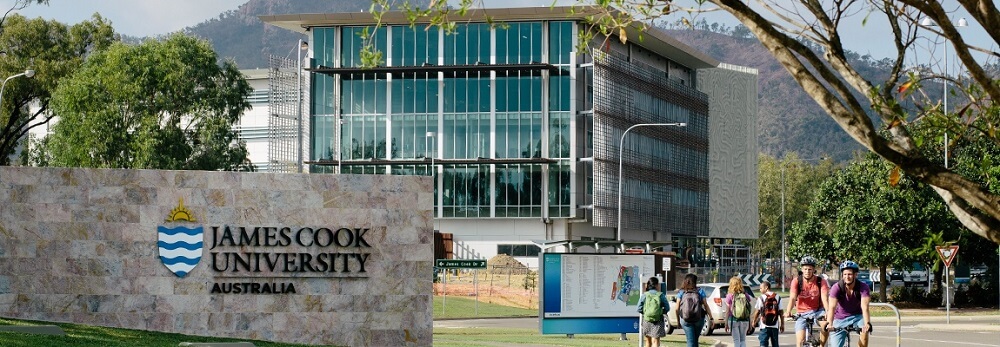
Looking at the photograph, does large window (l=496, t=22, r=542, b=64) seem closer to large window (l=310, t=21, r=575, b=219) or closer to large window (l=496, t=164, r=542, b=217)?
large window (l=310, t=21, r=575, b=219)

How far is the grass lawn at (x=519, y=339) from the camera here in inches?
1169

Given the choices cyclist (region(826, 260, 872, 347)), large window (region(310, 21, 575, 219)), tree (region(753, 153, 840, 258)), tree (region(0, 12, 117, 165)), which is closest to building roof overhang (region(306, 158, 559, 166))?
Result: large window (region(310, 21, 575, 219))

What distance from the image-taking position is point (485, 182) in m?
79.1

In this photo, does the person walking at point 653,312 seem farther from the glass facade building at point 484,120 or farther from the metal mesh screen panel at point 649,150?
the glass facade building at point 484,120

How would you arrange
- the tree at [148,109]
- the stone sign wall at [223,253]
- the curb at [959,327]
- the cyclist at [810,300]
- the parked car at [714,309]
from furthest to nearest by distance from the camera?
the tree at [148,109]
the curb at [959,327]
the parked car at [714,309]
the stone sign wall at [223,253]
the cyclist at [810,300]

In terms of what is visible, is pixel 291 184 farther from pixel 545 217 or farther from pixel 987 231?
pixel 545 217

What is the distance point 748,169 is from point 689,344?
83797mm

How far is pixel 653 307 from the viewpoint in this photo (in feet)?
75.6

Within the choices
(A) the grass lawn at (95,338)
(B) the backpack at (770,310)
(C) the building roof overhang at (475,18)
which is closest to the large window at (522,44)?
(C) the building roof overhang at (475,18)

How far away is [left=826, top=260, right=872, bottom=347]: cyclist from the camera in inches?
713

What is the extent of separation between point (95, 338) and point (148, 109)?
49551 millimetres

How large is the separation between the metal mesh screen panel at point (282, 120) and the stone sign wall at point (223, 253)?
181 ft

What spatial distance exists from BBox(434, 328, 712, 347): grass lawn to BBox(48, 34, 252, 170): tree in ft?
110

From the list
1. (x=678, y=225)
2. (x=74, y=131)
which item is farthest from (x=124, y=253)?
(x=678, y=225)
